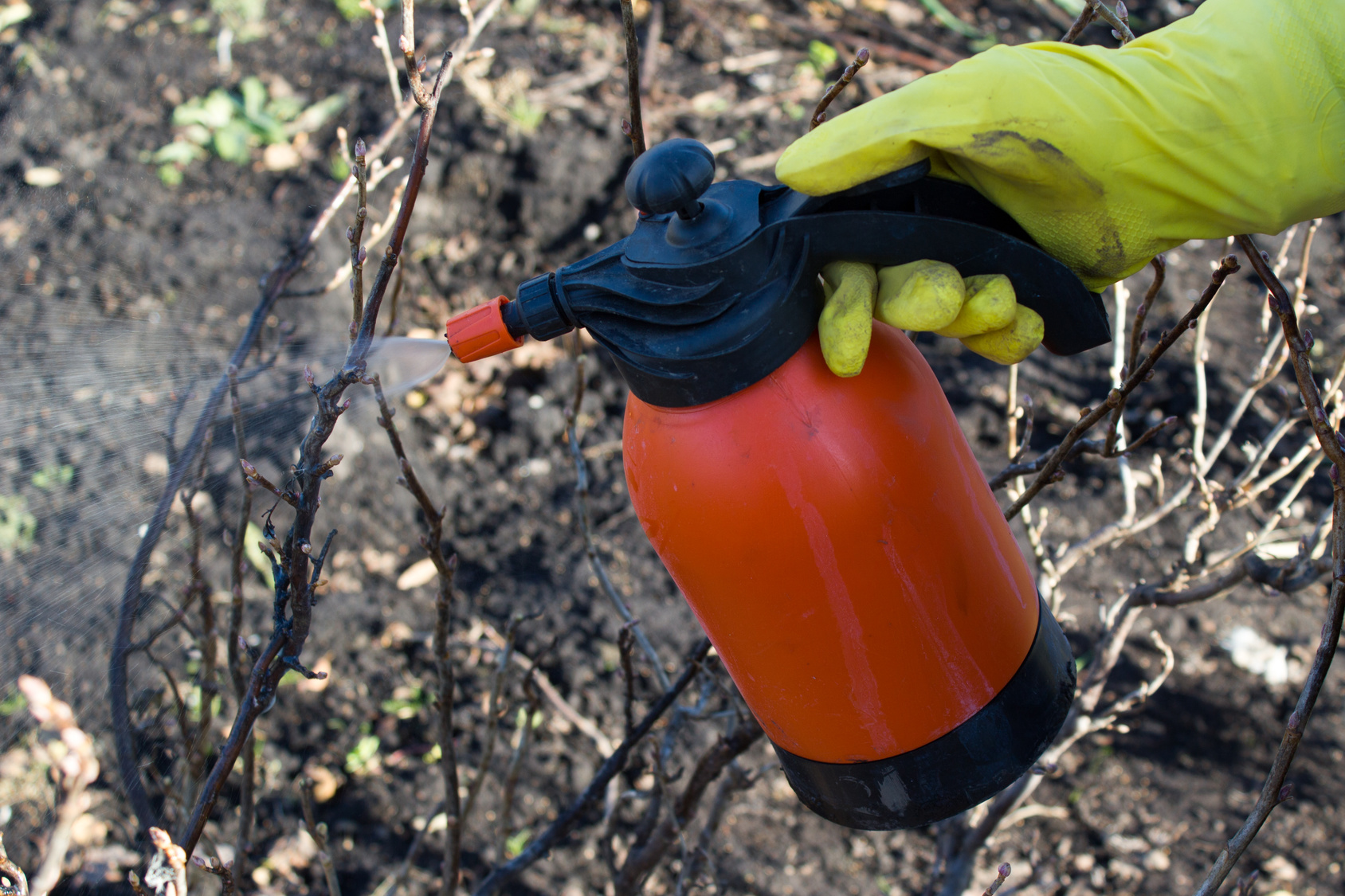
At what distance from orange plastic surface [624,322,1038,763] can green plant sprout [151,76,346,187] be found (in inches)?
131

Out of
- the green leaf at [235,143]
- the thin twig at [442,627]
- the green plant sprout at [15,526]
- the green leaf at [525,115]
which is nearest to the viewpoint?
the thin twig at [442,627]

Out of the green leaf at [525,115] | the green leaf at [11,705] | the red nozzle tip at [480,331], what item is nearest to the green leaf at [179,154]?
the green leaf at [525,115]

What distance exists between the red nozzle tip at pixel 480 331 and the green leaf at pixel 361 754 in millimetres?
1750

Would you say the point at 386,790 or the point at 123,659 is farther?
the point at 386,790

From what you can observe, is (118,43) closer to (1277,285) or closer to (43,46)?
(43,46)

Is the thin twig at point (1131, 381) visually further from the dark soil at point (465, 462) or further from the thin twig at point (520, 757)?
the thin twig at point (520, 757)

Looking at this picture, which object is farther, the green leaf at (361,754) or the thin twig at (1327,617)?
the green leaf at (361,754)

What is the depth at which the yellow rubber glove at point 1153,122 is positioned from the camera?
2.97ft

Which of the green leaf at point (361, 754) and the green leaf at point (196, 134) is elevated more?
the green leaf at point (196, 134)

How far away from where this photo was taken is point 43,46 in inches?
161

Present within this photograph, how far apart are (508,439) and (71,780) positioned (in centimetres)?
233

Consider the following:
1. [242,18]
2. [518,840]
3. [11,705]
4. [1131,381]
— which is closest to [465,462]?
[518,840]

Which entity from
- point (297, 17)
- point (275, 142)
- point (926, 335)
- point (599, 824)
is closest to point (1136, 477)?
point (926, 335)

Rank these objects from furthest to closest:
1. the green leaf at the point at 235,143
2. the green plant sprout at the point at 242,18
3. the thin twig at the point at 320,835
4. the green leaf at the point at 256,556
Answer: the green plant sprout at the point at 242,18 → the green leaf at the point at 235,143 → the green leaf at the point at 256,556 → the thin twig at the point at 320,835
